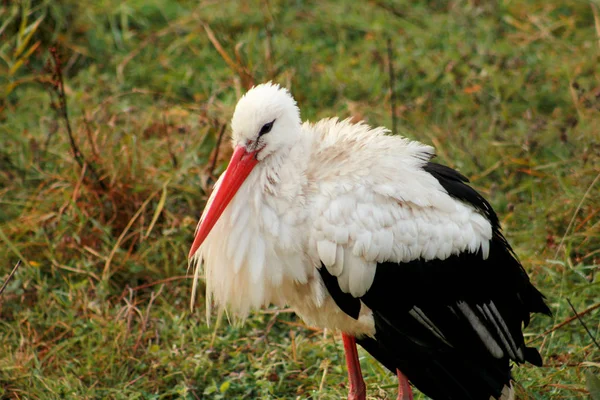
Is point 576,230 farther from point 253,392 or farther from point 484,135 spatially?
point 253,392

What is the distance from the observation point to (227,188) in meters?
3.20

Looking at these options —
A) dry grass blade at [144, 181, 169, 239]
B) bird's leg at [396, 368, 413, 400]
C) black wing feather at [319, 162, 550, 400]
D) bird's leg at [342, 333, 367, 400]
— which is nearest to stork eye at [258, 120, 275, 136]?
black wing feather at [319, 162, 550, 400]

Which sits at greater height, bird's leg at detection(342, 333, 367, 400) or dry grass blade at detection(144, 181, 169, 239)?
dry grass blade at detection(144, 181, 169, 239)

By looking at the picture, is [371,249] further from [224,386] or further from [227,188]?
[224,386]

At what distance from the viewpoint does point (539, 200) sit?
4668 millimetres

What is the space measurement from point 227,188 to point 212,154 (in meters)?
1.64

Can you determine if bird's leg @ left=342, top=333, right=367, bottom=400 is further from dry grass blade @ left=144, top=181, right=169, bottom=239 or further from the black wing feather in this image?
dry grass blade @ left=144, top=181, right=169, bottom=239

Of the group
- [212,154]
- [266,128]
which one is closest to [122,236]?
[212,154]

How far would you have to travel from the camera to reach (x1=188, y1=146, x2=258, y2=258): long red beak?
3184 millimetres

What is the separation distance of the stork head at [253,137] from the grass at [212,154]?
3.05 ft

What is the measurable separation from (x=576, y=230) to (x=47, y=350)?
2.61m

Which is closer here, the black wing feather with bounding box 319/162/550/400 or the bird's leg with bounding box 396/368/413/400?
the black wing feather with bounding box 319/162/550/400

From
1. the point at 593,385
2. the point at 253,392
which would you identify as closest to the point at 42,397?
the point at 253,392

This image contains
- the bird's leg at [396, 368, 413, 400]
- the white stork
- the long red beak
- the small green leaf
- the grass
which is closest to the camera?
the white stork
